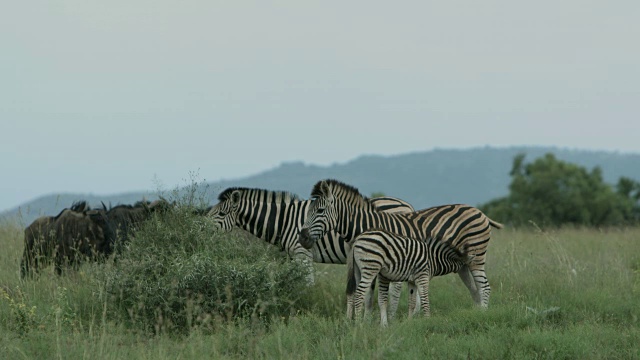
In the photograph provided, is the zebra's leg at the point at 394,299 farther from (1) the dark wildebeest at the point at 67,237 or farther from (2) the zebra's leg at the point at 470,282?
(1) the dark wildebeest at the point at 67,237

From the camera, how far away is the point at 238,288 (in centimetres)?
1090

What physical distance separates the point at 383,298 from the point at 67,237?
6690mm

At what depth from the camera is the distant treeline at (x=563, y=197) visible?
38062 mm

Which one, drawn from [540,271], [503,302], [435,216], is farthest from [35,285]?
[540,271]

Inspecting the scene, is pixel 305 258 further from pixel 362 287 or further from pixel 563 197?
pixel 563 197

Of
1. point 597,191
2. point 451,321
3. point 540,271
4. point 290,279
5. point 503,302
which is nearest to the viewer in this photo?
point 451,321

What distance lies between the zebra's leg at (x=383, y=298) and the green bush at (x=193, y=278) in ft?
3.95

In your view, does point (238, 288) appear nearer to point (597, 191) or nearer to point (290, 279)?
point (290, 279)

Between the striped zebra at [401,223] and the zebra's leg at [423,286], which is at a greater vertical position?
the striped zebra at [401,223]

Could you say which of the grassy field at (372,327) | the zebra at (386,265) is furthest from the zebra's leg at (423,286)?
the grassy field at (372,327)

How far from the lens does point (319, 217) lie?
11.6 m

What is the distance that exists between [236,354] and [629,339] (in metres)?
4.67

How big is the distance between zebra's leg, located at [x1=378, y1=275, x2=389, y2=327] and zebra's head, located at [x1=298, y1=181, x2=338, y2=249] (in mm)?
1164

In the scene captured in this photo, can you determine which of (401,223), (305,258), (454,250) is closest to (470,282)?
(454,250)
